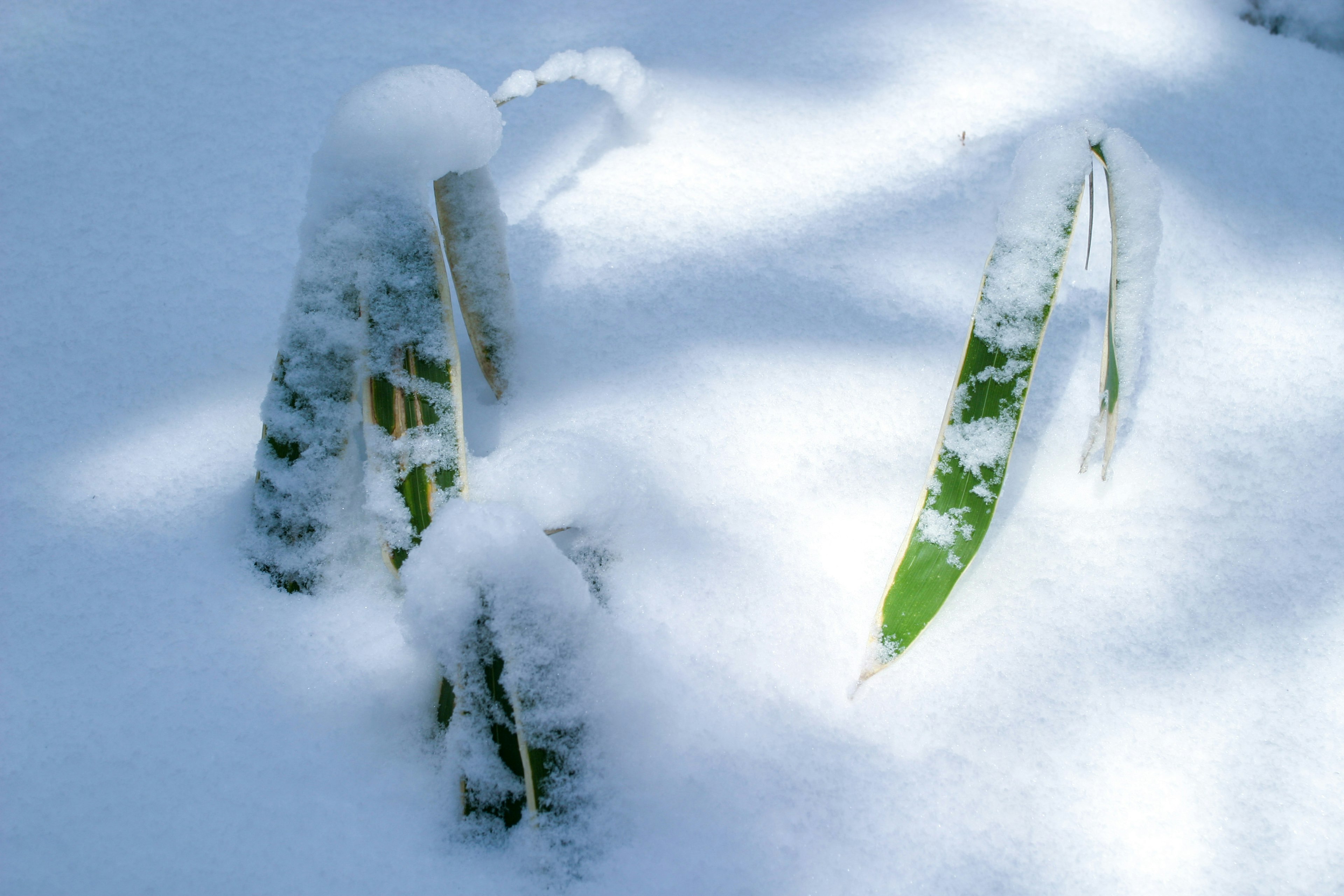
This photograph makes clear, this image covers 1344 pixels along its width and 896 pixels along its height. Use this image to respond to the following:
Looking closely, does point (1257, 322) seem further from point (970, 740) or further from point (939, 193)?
point (970, 740)

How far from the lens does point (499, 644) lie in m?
0.45

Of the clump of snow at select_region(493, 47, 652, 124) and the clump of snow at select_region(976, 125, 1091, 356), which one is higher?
the clump of snow at select_region(493, 47, 652, 124)

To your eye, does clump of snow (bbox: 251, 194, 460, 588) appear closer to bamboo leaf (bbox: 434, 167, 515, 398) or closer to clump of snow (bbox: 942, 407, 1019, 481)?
bamboo leaf (bbox: 434, 167, 515, 398)

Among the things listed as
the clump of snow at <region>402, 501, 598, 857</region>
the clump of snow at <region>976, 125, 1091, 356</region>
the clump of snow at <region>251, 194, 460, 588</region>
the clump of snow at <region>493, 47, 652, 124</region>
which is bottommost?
the clump of snow at <region>402, 501, 598, 857</region>

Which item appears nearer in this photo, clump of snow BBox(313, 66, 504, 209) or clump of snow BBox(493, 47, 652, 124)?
clump of snow BBox(313, 66, 504, 209)

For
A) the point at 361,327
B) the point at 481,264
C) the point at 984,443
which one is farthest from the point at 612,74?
the point at 984,443

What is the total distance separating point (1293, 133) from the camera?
2.86 feet

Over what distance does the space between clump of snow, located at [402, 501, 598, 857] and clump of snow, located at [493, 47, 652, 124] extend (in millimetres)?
398

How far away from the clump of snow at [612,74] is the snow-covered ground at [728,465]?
31mm

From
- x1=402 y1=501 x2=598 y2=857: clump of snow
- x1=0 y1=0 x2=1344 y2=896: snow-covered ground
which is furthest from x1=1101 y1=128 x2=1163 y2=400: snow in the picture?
x1=402 y1=501 x2=598 y2=857: clump of snow

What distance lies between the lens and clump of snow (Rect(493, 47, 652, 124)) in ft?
2.26

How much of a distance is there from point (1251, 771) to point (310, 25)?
1.05 m

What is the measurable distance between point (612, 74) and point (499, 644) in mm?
560

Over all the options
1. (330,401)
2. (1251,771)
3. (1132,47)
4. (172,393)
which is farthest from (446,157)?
(1132,47)
